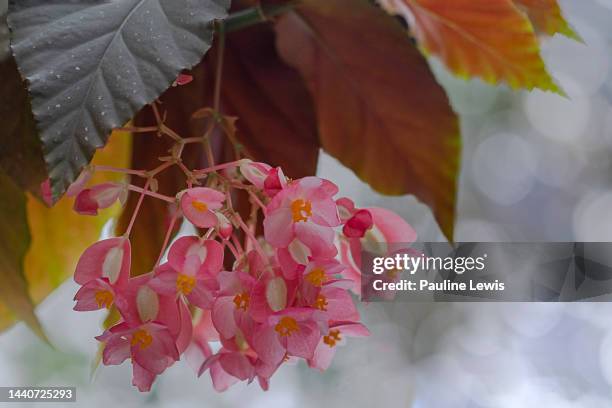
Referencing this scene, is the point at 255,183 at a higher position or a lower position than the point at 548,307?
higher

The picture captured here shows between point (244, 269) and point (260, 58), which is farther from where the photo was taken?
point (260, 58)

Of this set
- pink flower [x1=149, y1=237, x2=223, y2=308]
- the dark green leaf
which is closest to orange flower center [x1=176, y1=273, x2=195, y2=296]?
pink flower [x1=149, y1=237, x2=223, y2=308]

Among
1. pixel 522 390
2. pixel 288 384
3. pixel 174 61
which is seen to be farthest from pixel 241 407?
pixel 174 61

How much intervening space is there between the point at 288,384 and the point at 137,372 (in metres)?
0.25

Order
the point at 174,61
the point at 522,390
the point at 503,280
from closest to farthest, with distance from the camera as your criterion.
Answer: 1. the point at 174,61
2. the point at 503,280
3. the point at 522,390

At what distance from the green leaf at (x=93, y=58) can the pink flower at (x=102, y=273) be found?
54mm

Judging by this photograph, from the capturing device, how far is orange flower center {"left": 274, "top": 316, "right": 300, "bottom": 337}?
0.83 feet

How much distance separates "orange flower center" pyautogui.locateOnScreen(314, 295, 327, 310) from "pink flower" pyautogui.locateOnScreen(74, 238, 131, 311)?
8 cm

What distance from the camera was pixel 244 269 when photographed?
0.29 m

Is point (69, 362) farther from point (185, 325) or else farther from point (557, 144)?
point (557, 144)

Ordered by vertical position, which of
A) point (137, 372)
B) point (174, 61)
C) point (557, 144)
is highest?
point (174, 61)

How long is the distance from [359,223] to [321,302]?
0.05 meters

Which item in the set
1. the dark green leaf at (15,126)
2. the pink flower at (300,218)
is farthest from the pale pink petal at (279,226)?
the dark green leaf at (15,126)

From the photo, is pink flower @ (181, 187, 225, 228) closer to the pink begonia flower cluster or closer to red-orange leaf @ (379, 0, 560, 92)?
the pink begonia flower cluster
